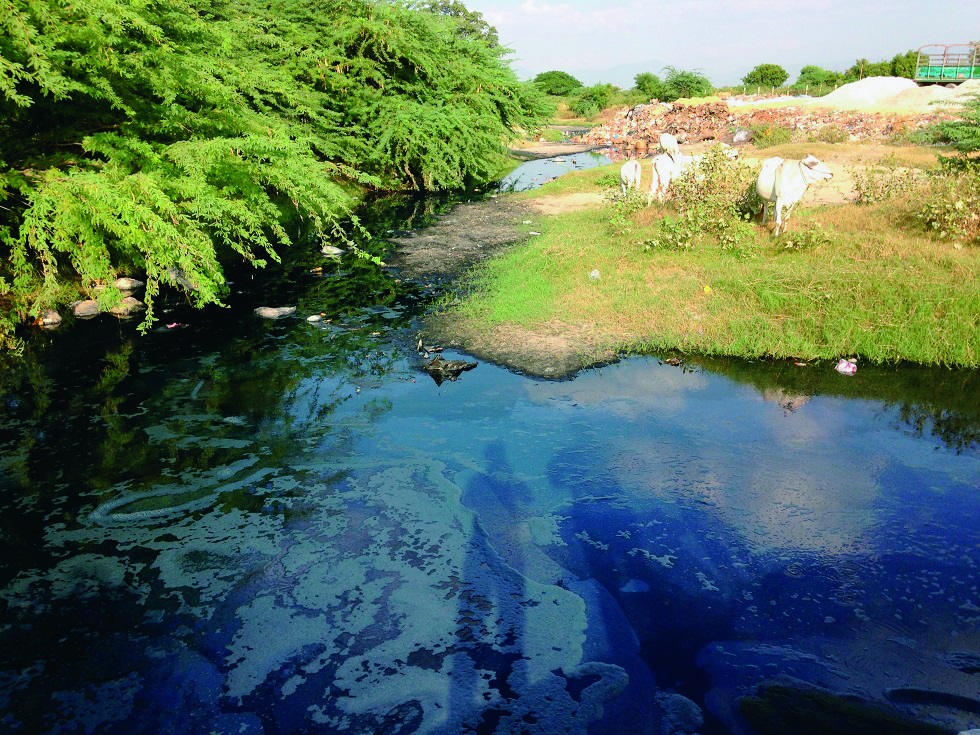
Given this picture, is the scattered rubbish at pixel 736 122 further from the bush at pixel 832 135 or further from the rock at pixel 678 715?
the rock at pixel 678 715

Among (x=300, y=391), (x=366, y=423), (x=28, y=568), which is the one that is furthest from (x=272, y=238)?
(x=28, y=568)

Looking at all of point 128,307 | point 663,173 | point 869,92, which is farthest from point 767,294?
point 869,92

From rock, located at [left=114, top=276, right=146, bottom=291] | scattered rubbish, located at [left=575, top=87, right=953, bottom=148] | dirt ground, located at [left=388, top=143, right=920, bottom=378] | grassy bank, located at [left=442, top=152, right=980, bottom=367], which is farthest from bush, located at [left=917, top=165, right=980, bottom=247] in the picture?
scattered rubbish, located at [left=575, top=87, right=953, bottom=148]

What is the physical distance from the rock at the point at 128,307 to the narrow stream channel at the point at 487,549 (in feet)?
4.60

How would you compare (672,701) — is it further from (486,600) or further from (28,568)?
(28,568)

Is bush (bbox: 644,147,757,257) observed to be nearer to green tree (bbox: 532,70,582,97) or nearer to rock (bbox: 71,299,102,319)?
rock (bbox: 71,299,102,319)

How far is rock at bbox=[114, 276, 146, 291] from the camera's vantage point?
9219 millimetres

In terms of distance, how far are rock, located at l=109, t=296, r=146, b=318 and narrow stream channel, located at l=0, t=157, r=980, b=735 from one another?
140 cm

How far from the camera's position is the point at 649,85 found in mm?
40562

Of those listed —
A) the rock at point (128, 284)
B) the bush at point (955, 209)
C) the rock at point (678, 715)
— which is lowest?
the rock at point (678, 715)

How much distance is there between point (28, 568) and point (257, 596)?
1644mm

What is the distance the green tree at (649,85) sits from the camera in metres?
36.7

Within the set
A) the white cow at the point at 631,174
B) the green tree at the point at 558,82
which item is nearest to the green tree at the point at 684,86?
the green tree at the point at 558,82

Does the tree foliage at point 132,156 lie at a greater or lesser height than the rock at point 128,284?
greater
